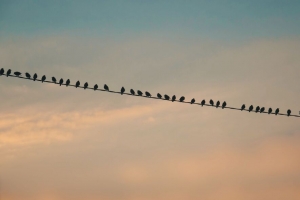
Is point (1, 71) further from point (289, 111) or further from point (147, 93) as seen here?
point (289, 111)

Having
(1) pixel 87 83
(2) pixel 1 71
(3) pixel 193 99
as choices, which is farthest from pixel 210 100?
(2) pixel 1 71

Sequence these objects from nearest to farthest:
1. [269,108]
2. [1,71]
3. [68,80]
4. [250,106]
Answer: [1,71] < [250,106] < [68,80] < [269,108]

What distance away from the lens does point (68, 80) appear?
29328 millimetres

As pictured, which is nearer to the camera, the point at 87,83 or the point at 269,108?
the point at 87,83

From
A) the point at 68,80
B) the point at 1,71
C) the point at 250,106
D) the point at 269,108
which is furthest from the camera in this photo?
the point at 269,108

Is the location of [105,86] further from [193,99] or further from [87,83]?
[193,99]

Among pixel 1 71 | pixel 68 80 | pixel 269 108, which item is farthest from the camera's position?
pixel 269 108

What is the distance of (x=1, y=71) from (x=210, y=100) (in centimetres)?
1562

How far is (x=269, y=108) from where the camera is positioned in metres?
32.2

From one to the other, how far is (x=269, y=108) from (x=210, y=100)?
4.48 meters

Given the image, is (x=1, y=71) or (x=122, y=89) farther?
(x=122, y=89)

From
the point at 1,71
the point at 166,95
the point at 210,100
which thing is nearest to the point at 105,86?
the point at 166,95

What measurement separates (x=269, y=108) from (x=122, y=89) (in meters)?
11.2

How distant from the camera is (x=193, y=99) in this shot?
3269 cm
